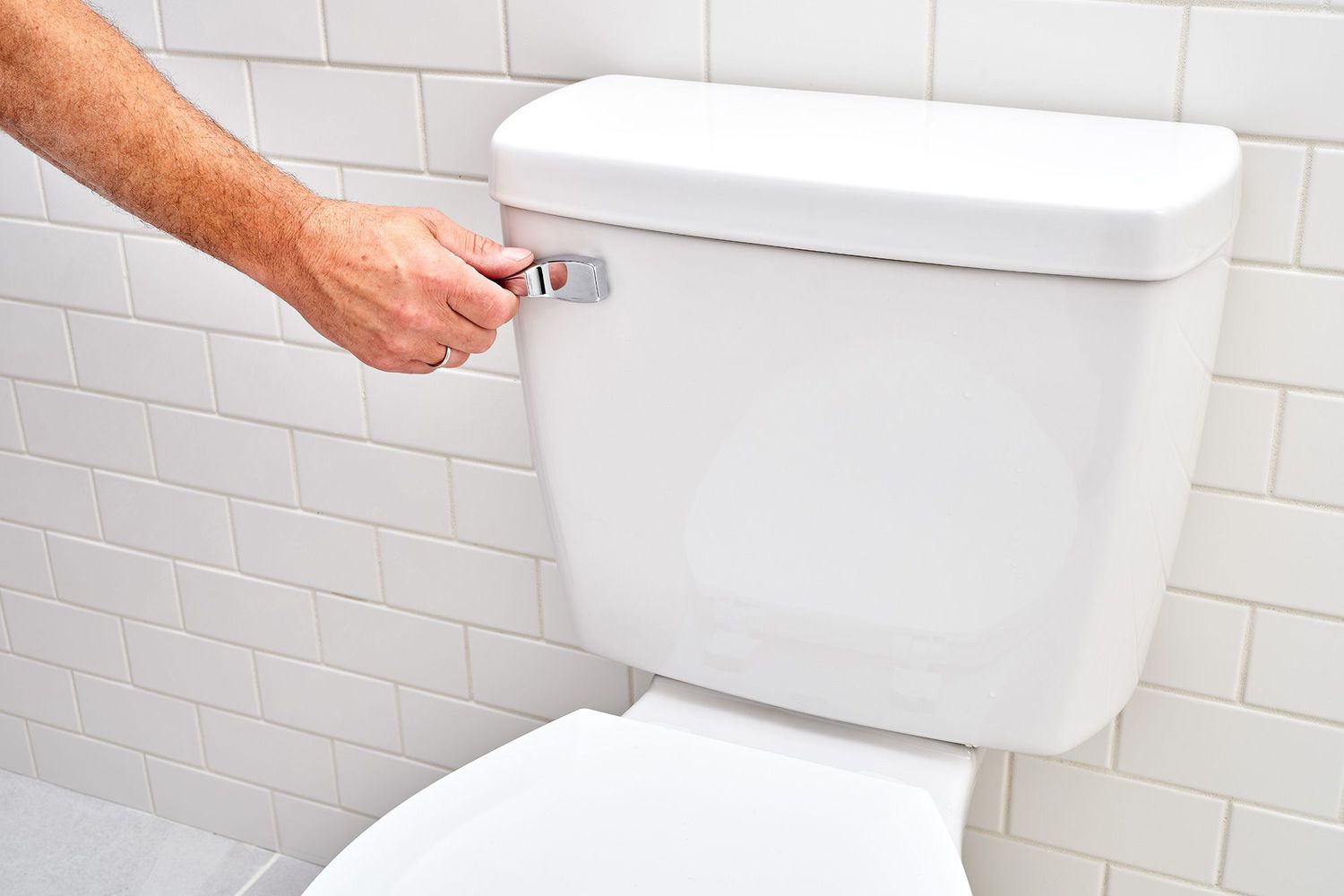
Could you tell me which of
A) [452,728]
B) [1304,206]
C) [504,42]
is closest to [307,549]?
[452,728]

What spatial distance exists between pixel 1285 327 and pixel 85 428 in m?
1.11

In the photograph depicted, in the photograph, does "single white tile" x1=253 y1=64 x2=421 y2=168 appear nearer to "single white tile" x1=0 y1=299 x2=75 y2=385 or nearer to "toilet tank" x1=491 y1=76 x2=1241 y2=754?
"toilet tank" x1=491 y1=76 x2=1241 y2=754

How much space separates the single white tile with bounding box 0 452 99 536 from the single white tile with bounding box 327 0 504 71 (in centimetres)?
58

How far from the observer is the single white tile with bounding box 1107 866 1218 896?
100cm

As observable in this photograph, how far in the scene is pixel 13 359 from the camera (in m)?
1.32

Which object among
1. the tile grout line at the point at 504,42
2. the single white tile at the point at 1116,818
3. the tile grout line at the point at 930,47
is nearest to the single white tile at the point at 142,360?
the tile grout line at the point at 504,42

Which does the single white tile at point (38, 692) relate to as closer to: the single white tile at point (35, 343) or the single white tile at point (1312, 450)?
the single white tile at point (35, 343)

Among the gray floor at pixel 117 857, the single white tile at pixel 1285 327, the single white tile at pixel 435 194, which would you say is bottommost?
the gray floor at pixel 117 857

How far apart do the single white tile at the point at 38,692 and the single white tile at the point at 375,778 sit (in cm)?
37

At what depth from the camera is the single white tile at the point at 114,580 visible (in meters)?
1.35

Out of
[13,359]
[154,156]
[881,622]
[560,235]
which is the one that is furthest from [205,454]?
[881,622]

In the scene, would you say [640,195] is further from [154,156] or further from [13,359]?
[13,359]

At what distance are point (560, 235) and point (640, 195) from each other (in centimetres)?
7

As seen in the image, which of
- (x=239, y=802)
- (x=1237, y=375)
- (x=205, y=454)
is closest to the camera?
(x=1237, y=375)
